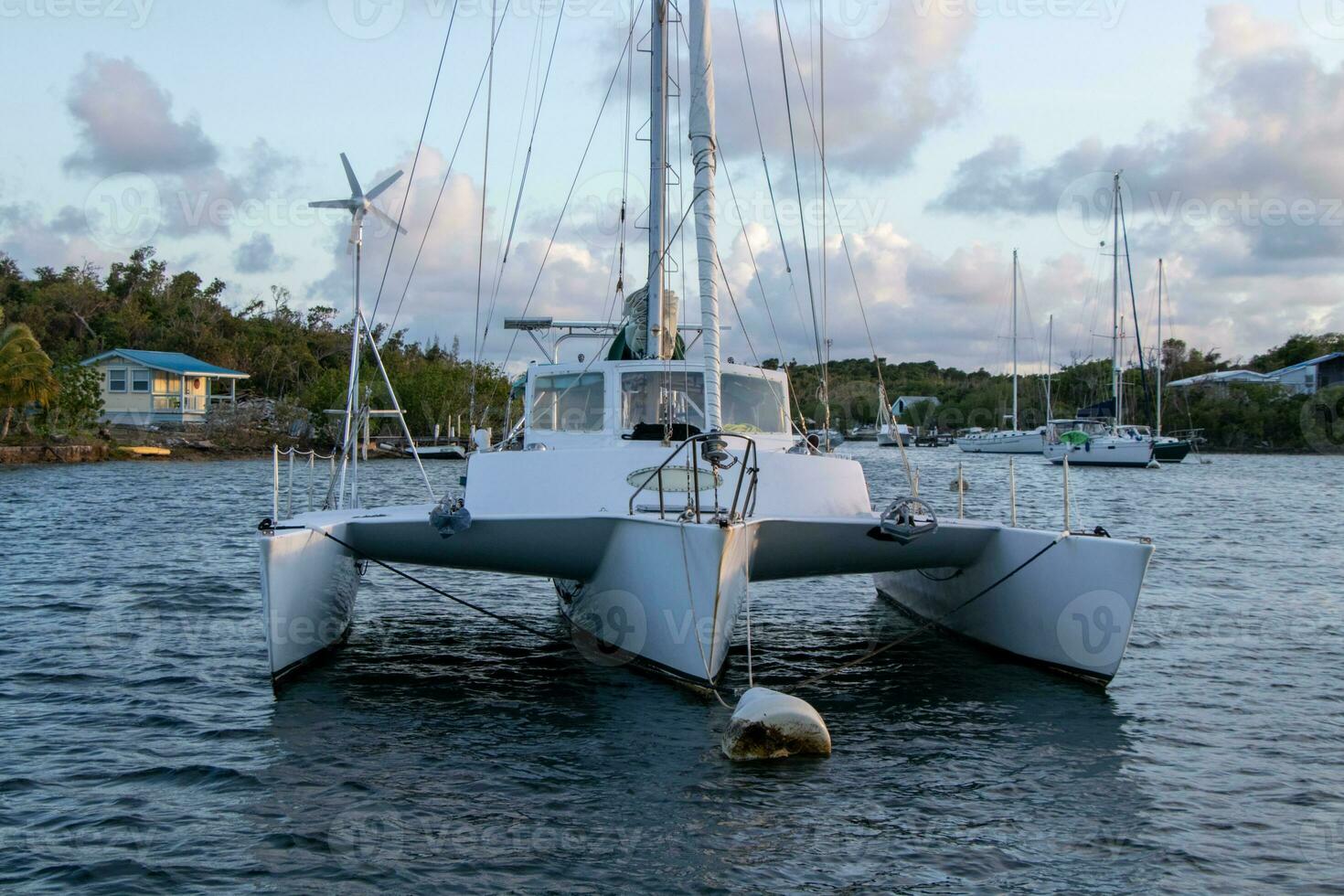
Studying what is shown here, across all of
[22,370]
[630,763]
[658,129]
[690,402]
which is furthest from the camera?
[22,370]

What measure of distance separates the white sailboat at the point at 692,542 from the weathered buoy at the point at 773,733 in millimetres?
826

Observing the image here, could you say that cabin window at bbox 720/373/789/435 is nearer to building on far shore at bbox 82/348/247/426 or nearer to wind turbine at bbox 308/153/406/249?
wind turbine at bbox 308/153/406/249

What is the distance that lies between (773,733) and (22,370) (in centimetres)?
4511

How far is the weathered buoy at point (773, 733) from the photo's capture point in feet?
22.4

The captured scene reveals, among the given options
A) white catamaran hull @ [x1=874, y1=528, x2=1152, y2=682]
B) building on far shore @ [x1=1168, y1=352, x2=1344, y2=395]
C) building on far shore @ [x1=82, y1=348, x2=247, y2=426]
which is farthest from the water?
building on far shore @ [x1=1168, y1=352, x2=1344, y2=395]

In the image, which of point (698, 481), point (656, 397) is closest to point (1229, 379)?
point (656, 397)

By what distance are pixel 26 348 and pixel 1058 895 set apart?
4821 cm

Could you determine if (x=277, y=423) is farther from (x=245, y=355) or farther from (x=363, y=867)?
(x=363, y=867)

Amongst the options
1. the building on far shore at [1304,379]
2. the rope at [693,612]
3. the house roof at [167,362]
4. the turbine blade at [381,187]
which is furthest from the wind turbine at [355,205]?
the building on far shore at [1304,379]

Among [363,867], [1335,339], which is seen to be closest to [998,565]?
[363,867]

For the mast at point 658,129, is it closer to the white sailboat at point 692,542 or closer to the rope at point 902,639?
the white sailboat at point 692,542

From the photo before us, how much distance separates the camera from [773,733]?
6.88 meters

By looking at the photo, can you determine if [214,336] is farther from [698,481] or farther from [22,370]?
[698,481]

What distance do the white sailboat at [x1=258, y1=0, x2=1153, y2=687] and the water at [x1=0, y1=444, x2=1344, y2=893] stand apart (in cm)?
46
